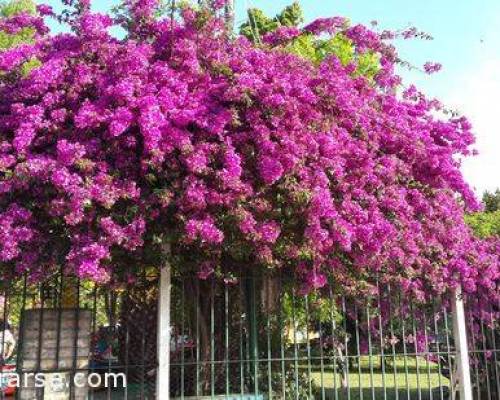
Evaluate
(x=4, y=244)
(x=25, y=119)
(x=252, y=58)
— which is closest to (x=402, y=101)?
(x=252, y=58)

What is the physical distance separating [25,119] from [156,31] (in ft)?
5.12

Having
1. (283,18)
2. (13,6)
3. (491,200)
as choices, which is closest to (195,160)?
(283,18)

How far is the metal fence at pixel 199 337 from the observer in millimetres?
5691

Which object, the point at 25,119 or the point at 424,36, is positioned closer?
the point at 25,119

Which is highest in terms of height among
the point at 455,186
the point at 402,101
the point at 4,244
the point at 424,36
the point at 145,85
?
the point at 424,36

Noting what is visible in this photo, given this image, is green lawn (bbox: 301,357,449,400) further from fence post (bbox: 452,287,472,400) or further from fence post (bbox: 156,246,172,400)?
fence post (bbox: 156,246,172,400)

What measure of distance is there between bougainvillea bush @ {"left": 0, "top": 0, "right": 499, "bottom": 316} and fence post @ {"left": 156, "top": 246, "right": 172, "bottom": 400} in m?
0.20

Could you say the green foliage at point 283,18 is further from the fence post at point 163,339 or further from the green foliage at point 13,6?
the fence post at point 163,339

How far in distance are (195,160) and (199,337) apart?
257 centimetres

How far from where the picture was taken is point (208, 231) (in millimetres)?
4977

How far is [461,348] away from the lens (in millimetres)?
7293

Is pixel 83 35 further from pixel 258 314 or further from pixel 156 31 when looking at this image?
pixel 258 314

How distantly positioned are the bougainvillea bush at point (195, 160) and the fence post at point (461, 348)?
1.37 metres

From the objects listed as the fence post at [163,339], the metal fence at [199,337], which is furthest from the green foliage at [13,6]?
the fence post at [163,339]
